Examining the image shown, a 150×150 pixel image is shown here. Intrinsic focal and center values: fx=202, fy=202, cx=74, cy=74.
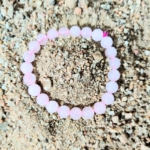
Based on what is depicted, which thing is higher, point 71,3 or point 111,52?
point 71,3

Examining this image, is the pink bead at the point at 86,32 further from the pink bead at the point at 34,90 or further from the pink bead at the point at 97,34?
the pink bead at the point at 34,90

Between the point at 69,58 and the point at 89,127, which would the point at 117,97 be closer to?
the point at 89,127

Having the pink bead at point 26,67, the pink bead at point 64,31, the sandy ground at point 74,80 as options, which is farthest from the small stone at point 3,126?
the pink bead at point 64,31

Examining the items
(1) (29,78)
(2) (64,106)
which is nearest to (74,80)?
(2) (64,106)

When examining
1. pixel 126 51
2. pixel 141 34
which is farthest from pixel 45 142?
pixel 141 34

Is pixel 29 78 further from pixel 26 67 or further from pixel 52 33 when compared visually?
pixel 52 33
